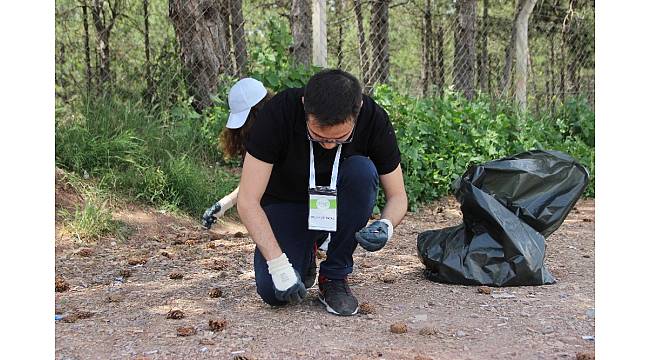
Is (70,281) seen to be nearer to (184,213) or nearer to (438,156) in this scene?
(184,213)

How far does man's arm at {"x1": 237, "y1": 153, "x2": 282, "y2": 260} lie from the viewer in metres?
2.65

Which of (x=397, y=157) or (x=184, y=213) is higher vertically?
(x=397, y=157)

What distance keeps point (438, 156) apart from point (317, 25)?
145cm

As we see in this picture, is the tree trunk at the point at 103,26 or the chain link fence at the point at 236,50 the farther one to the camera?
the tree trunk at the point at 103,26

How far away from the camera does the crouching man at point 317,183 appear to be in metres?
2.54

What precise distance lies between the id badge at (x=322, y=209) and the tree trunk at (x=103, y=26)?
Result: 168 inches

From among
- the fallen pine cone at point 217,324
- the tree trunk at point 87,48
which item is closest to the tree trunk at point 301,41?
the tree trunk at point 87,48

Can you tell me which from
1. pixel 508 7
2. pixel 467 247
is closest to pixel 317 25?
pixel 467 247

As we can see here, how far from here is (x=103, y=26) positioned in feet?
24.8

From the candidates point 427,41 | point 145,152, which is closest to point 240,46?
point 145,152

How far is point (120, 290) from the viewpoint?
3328 mm

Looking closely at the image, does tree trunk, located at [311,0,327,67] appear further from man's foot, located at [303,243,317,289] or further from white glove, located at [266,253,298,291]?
white glove, located at [266,253,298,291]

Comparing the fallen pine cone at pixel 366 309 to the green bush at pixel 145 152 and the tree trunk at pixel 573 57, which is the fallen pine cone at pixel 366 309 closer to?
the green bush at pixel 145 152

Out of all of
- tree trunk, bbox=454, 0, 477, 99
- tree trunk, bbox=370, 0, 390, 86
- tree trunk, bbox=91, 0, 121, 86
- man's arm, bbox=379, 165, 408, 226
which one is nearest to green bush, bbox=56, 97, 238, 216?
tree trunk, bbox=91, 0, 121, 86
